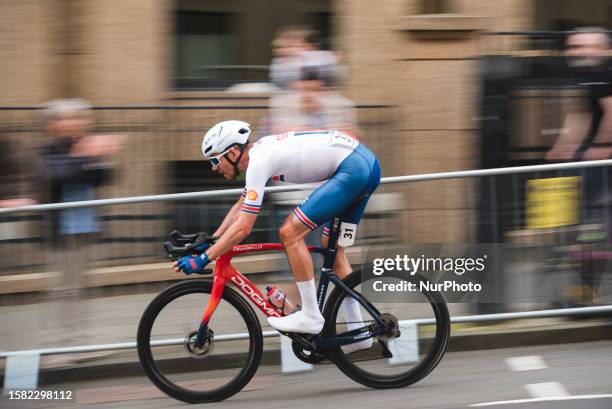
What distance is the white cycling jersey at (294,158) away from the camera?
5.85 metres

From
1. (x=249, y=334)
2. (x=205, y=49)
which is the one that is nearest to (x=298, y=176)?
(x=249, y=334)

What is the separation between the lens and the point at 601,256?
6918mm

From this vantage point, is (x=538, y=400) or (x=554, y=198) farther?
(x=554, y=198)

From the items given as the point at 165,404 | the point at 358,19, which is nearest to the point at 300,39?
the point at 358,19

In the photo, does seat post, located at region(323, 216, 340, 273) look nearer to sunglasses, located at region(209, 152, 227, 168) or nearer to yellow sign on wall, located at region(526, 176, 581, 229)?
sunglasses, located at region(209, 152, 227, 168)

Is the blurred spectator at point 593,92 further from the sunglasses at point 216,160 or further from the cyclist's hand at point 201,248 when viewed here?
the cyclist's hand at point 201,248

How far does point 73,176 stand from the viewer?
7.11m

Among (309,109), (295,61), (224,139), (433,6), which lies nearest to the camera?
(224,139)

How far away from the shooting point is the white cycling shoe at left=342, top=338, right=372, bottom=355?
6.23 meters

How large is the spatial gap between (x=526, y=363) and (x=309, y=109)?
8.22 ft

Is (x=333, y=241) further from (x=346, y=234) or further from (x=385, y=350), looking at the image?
(x=385, y=350)

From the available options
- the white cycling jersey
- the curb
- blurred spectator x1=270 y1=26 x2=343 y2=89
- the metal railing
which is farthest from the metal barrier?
the white cycling jersey

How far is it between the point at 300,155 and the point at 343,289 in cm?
86

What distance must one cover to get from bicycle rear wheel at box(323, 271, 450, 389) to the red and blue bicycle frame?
0.13ft
